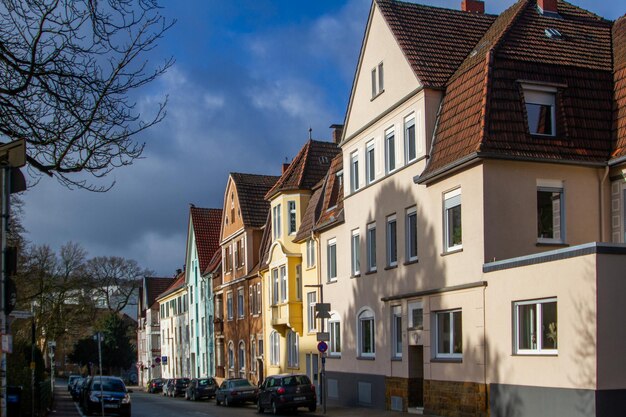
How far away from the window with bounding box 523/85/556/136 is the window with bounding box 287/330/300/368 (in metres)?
21.6

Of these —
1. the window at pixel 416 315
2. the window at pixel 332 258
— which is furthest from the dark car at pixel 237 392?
the window at pixel 416 315

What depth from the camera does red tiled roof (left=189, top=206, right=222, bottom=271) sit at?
2627 inches

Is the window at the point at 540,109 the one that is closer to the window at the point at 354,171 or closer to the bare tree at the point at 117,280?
the window at the point at 354,171

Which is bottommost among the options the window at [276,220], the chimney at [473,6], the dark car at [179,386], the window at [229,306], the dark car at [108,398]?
the dark car at [179,386]

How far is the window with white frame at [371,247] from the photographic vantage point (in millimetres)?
30698

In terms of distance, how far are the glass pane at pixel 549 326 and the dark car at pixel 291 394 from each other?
44.7 ft

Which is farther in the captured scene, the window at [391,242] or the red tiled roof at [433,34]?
the window at [391,242]

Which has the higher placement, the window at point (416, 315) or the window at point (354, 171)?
the window at point (354, 171)

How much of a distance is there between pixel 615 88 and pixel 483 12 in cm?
997

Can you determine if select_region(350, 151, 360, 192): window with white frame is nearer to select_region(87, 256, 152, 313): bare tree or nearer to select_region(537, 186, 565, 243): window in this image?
select_region(537, 186, 565, 243): window

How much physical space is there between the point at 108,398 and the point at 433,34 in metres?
17.4

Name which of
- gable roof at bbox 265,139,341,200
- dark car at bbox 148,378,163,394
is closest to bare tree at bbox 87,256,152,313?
dark car at bbox 148,378,163,394

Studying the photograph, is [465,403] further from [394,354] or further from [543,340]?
[394,354]

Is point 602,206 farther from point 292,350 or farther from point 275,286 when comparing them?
point 275,286
